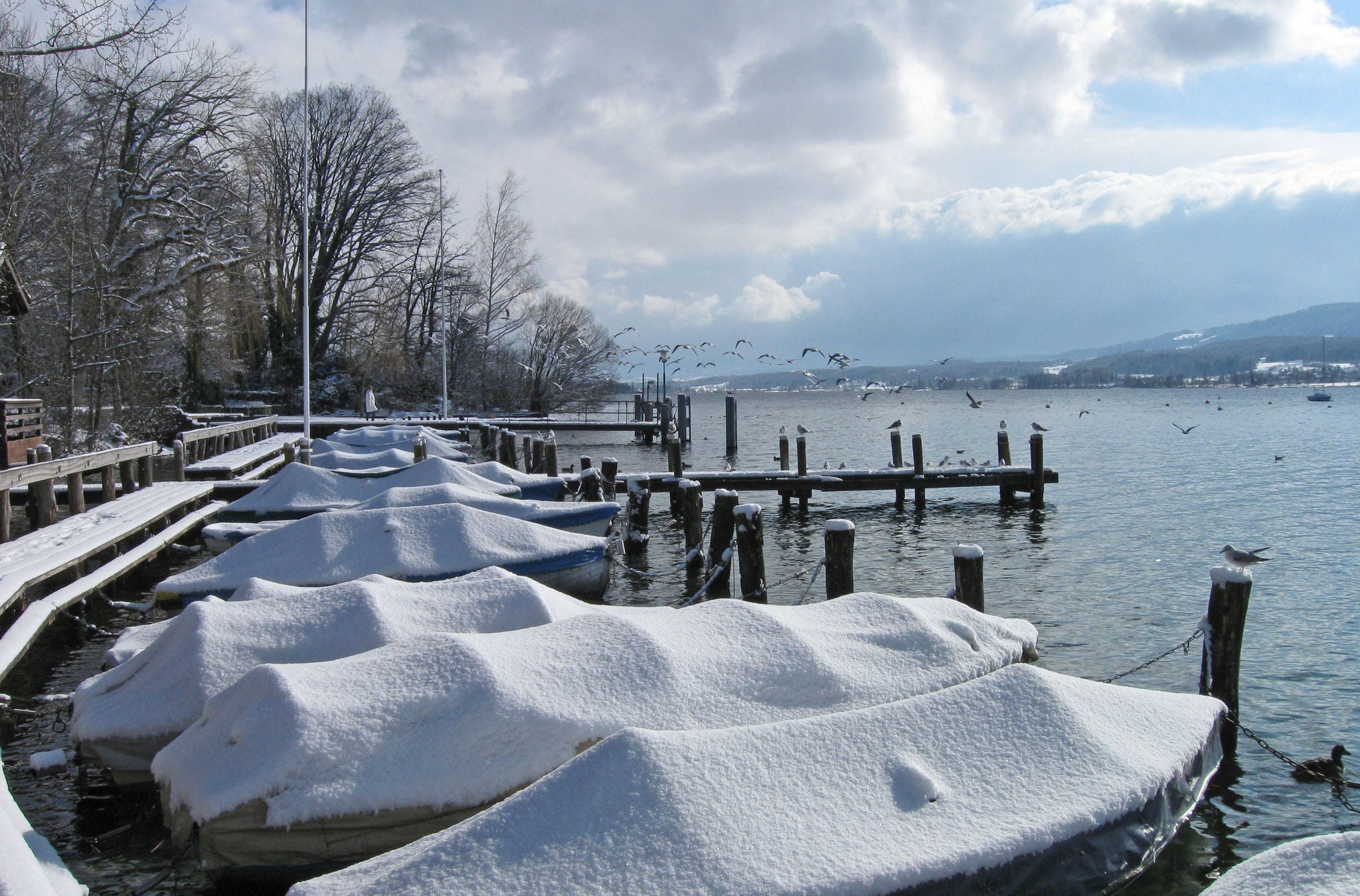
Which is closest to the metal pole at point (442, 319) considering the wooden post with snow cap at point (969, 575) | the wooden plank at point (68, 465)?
the wooden plank at point (68, 465)

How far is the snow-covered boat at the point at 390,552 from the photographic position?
9.53m

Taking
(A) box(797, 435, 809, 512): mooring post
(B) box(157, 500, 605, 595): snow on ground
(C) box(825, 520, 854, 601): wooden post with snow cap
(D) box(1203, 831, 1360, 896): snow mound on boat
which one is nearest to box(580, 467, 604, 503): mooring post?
(B) box(157, 500, 605, 595): snow on ground

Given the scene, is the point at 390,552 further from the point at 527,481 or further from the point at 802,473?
the point at 802,473

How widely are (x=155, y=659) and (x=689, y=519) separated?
852 cm

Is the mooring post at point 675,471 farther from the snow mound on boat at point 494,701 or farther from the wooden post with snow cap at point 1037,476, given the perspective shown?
the snow mound on boat at point 494,701

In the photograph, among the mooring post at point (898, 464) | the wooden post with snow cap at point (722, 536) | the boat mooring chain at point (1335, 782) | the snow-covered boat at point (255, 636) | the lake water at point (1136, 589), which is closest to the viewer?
the snow-covered boat at point (255, 636)

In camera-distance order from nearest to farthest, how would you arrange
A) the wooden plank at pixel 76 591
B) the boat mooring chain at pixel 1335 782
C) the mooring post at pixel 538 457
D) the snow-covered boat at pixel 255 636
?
the snow-covered boat at pixel 255 636
the boat mooring chain at pixel 1335 782
the wooden plank at pixel 76 591
the mooring post at pixel 538 457

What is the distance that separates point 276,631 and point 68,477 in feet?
30.1

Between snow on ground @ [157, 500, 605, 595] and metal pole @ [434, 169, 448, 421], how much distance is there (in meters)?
30.1

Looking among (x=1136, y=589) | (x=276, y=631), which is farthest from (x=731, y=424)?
(x=276, y=631)

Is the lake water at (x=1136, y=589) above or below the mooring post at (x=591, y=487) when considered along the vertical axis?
below

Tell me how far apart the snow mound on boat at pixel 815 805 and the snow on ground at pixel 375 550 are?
20.8ft

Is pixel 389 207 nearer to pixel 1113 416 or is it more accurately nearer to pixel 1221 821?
pixel 1221 821

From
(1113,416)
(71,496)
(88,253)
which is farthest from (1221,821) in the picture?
(1113,416)
